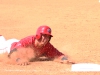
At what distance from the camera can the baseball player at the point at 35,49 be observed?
24.7 ft

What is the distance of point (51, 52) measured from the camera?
8016mm

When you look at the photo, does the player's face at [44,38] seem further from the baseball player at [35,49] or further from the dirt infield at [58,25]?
the dirt infield at [58,25]

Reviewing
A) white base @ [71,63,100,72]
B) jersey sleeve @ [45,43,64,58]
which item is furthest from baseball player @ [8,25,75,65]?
white base @ [71,63,100,72]

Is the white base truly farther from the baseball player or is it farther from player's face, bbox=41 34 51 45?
player's face, bbox=41 34 51 45

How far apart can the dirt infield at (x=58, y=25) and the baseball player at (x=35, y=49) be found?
0.64 ft

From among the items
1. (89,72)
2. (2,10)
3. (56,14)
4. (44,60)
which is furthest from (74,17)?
(89,72)

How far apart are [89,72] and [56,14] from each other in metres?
9.16

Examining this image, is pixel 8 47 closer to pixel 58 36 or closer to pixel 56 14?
pixel 58 36

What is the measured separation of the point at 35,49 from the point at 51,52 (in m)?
0.40

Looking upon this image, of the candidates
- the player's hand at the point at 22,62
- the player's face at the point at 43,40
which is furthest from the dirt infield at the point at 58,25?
the player's face at the point at 43,40

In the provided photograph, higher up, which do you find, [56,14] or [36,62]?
[56,14]

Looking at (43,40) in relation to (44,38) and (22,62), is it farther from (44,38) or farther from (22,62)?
(22,62)

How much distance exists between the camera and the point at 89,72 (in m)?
7.02

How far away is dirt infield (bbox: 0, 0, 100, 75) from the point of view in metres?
7.52
